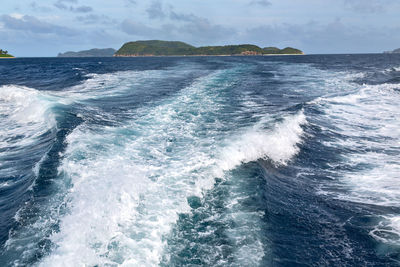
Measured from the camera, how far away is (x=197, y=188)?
26.3ft

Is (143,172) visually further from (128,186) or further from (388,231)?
(388,231)

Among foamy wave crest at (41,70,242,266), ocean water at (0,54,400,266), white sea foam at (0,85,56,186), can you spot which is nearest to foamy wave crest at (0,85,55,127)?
white sea foam at (0,85,56,186)

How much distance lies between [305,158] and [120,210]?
295 inches

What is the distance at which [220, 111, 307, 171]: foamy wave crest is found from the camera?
399 inches

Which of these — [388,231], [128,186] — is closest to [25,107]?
[128,186]

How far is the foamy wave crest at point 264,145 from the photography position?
399 inches

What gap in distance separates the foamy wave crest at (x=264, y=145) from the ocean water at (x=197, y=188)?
0.05 meters

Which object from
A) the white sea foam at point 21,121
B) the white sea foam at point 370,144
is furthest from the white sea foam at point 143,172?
the white sea foam at point 370,144

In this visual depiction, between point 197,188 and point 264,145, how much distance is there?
14.2 ft

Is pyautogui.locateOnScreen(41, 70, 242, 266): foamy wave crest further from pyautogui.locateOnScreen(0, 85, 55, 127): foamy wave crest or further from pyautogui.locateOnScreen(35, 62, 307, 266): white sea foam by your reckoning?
pyautogui.locateOnScreen(0, 85, 55, 127): foamy wave crest

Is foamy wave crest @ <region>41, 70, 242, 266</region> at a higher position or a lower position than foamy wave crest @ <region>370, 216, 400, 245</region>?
higher

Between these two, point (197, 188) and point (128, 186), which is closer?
point (128, 186)

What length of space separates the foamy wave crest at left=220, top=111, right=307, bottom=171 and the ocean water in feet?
0.16

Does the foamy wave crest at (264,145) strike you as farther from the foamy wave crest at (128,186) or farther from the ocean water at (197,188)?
the foamy wave crest at (128,186)
